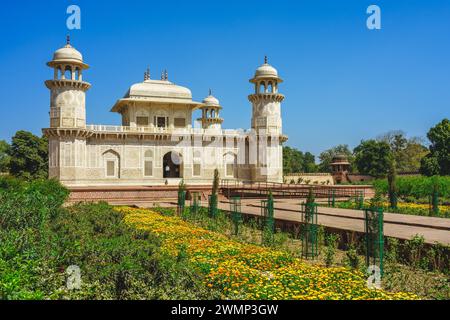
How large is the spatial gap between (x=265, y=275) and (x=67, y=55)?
987 inches

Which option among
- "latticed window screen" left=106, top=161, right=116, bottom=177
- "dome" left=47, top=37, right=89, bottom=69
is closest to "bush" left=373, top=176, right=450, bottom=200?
"latticed window screen" left=106, top=161, right=116, bottom=177

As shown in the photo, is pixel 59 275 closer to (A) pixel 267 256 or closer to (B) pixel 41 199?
(A) pixel 267 256

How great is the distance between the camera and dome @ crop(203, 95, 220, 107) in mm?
40053

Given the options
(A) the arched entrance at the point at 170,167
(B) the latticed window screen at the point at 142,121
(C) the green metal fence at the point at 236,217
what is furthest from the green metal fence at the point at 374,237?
(A) the arched entrance at the point at 170,167

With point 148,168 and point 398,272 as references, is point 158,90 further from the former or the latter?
point 398,272

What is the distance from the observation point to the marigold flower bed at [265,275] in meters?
5.26

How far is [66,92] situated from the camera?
2781 cm

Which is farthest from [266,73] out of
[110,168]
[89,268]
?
[89,268]

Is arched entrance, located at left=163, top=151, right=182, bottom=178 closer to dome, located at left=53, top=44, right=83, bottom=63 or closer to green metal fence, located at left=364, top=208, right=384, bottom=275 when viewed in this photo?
dome, located at left=53, top=44, right=83, bottom=63

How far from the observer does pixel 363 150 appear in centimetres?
5216

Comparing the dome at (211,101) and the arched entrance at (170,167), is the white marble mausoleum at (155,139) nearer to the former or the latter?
the arched entrance at (170,167)

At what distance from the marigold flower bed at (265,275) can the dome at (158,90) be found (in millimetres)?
23828

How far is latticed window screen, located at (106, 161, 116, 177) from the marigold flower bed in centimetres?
2146
